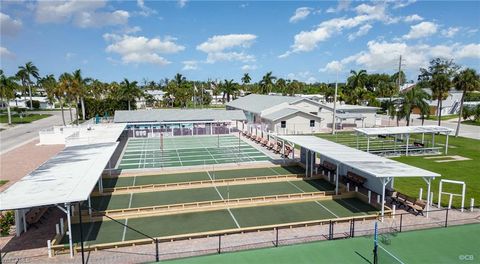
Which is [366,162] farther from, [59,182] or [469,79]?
[469,79]

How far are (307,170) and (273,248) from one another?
496 inches

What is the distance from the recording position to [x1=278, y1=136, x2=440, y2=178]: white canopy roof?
18397 mm

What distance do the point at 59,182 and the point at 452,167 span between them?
29.8 metres

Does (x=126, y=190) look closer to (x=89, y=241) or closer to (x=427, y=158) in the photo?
(x=89, y=241)

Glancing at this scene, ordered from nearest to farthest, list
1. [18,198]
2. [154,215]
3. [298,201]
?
[18,198] → [154,215] → [298,201]

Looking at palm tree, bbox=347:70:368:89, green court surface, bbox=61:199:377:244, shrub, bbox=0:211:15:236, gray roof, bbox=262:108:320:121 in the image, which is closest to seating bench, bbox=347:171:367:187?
green court surface, bbox=61:199:377:244

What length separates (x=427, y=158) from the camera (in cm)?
3372

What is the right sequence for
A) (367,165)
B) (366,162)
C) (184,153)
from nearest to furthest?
(367,165) → (366,162) → (184,153)

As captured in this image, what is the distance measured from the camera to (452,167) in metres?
29.7

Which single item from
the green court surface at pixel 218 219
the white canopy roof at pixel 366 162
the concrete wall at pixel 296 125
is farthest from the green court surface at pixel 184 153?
the green court surface at pixel 218 219

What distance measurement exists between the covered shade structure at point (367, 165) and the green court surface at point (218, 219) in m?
2.25

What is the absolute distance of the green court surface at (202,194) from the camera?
68.3ft

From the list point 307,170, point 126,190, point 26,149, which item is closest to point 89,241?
point 126,190

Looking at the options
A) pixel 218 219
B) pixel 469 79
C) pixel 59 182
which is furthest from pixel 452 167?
pixel 59 182
